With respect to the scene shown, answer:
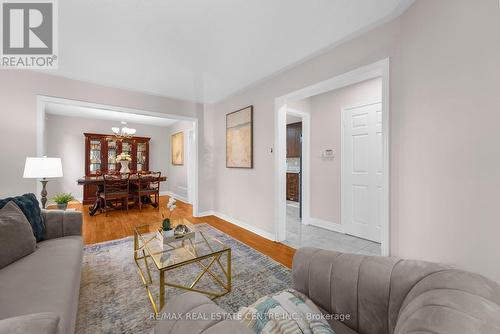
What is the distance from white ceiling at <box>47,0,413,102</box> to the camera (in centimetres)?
171

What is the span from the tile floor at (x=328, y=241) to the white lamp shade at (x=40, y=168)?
10.5ft

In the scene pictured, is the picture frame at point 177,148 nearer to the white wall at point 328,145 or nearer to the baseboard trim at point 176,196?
the baseboard trim at point 176,196

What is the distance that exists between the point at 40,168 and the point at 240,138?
8.87ft

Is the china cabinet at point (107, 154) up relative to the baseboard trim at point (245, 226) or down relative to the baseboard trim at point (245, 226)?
up

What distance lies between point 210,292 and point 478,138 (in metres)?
2.19

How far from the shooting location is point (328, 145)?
11.8ft

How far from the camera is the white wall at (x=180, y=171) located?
6.05 m

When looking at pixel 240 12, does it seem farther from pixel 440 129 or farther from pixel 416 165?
pixel 416 165

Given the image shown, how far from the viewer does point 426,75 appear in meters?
1.45

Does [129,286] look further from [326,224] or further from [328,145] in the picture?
[328,145]

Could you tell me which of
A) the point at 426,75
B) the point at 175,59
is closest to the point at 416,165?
the point at 426,75

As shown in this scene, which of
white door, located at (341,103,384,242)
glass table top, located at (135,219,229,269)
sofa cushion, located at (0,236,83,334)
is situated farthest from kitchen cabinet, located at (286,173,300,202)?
sofa cushion, located at (0,236,83,334)

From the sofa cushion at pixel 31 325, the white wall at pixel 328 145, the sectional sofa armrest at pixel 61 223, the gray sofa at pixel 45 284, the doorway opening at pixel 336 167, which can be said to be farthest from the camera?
the white wall at pixel 328 145

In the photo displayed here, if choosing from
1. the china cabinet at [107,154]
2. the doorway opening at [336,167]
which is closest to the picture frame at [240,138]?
the doorway opening at [336,167]
